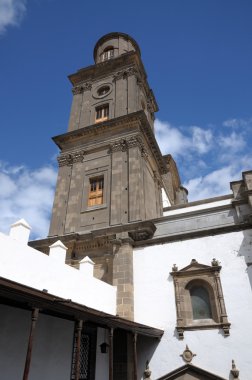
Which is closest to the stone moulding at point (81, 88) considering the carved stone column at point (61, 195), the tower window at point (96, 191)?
the carved stone column at point (61, 195)

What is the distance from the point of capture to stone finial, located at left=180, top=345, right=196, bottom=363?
1086 cm

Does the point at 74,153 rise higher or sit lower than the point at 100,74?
lower

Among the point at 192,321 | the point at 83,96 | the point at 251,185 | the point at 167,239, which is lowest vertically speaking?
the point at 192,321

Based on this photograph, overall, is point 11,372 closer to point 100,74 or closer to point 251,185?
point 251,185

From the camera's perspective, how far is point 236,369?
33.2 feet

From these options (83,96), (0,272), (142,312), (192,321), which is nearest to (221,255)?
(192,321)

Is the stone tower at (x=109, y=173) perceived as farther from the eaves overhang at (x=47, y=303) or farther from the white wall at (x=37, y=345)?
the eaves overhang at (x=47, y=303)

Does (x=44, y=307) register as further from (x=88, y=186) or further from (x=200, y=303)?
(x=88, y=186)

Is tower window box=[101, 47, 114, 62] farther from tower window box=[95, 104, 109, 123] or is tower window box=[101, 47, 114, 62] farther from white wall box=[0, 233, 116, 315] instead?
white wall box=[0, 233, 116, 315]

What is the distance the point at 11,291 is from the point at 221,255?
339 inches

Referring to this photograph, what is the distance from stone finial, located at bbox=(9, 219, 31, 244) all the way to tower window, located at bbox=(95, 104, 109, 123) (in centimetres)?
1174

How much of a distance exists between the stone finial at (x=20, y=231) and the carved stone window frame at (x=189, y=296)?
5.94 m

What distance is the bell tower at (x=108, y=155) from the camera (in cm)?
1589

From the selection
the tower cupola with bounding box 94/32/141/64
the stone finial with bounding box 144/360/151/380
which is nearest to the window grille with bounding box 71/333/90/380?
the stone finial with bounding box 144/360/151/380
